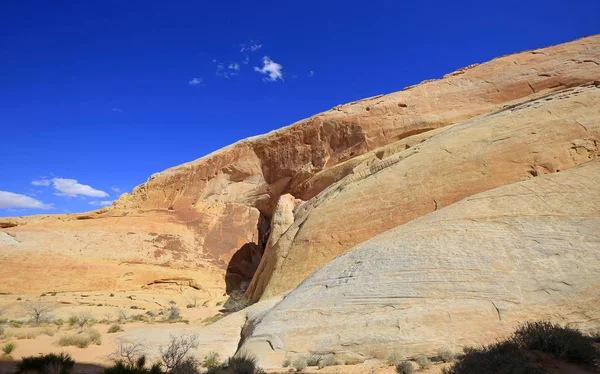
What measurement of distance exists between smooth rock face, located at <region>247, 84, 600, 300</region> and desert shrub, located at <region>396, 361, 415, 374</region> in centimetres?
813

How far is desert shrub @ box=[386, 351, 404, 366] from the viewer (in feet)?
21.4

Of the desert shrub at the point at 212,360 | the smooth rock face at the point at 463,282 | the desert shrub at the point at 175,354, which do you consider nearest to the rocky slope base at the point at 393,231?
the smooth rock face at the point at 463,282

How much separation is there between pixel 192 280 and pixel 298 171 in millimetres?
12297

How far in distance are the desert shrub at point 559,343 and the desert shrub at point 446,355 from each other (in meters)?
1.01

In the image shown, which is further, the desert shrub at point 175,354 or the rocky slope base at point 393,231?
the rocky slope base at point 393,231

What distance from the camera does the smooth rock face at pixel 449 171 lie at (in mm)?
12438

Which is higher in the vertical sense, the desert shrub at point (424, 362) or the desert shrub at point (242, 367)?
the desert shrub at point (424, 362)

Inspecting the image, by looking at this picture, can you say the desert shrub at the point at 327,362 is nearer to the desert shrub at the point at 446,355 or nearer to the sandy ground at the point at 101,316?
the desert shrub at the point at 446,355

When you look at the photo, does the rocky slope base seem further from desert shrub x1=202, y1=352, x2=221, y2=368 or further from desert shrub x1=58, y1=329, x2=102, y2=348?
desert shrub x1=58, y1=329, x2=102, y2=348

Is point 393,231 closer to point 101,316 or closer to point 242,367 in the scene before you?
point 242,367

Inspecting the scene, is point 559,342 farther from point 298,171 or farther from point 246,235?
point 246,235

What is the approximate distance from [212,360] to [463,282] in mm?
6254

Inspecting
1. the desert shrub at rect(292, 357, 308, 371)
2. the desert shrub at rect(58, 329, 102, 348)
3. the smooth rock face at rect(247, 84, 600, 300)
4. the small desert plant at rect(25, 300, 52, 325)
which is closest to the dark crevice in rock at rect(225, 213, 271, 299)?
the small desert plant at rect(25, 300, 52, 325)

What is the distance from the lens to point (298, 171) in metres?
32.0
